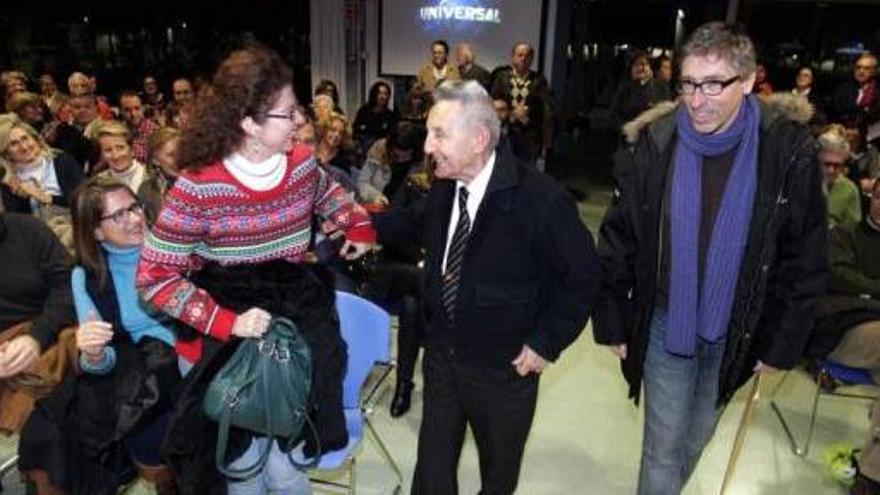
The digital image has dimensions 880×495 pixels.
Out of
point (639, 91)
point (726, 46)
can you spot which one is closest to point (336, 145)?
point (726, 46)

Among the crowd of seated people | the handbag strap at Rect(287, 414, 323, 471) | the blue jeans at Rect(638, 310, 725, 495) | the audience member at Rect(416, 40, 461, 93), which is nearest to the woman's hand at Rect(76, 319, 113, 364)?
the crowd of seated people

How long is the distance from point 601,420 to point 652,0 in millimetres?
8638

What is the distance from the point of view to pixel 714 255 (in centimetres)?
187

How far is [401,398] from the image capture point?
126 inches

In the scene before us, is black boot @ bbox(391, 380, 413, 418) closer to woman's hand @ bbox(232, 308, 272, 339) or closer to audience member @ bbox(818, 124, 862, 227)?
woman's hand @ bbox(232, 308, 272, 339)

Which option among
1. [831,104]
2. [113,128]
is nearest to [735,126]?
[113,128]

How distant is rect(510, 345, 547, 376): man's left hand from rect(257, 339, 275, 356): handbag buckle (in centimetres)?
66

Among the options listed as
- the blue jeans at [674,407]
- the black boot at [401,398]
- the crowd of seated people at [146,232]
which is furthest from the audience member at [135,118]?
the blue jeans at [674,407]

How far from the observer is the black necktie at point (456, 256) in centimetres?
188

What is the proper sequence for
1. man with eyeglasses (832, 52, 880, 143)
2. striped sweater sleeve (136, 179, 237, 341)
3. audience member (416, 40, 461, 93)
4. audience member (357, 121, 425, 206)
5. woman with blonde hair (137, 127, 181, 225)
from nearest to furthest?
striped sweater sleeve (136, 179, 237, 341), woman with blonde hair (137, 127, 181, 225), audience member (357, 121, 425, 206), man with eyeglasses (832, 52, 880, 143), audience member (416, 40, 461, 93)

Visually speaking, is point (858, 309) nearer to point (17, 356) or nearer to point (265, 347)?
point (265, 347)

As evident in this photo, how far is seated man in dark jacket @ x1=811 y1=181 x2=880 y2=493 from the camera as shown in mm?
2520

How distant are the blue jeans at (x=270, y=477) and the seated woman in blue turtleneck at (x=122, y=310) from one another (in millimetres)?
398

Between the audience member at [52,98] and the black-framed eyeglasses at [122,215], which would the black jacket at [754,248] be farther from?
the audience member at [52,98]
